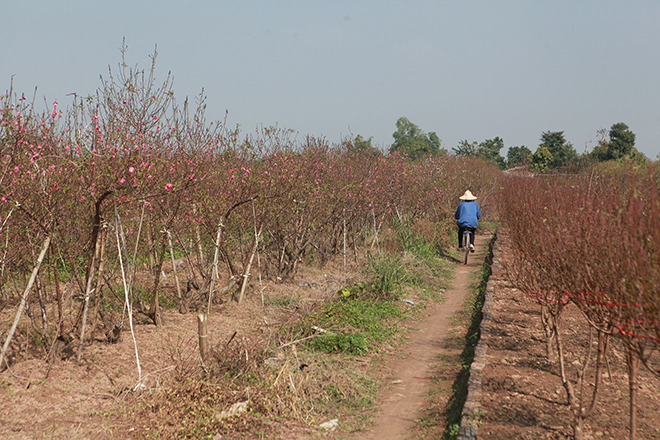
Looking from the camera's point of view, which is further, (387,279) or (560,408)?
(387,279)

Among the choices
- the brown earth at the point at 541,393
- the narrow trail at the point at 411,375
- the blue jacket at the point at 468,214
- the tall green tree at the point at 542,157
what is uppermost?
the tall green tree at the point at 542,157

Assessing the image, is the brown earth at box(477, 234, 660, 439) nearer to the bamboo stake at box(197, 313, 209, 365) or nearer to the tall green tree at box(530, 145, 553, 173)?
the bamboo stake at box(197, 313, 209, 365)

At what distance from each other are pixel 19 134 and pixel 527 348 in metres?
5.95

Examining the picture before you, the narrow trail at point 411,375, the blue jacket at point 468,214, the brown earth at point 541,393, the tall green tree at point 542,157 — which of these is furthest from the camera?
the tall green tree at point 542,157

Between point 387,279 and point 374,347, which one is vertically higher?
point 387,279

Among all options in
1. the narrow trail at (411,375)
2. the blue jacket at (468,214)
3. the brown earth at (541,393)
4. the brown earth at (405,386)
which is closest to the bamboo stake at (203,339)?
the brown earth at (405,386)

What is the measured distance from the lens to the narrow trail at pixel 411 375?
4.54 meters

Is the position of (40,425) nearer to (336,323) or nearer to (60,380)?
(60,380)

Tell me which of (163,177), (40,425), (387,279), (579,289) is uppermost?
(163,177)

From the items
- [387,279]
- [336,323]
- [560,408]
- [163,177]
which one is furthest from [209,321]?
[560,408]

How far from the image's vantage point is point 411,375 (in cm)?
572

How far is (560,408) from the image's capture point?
14.4ft

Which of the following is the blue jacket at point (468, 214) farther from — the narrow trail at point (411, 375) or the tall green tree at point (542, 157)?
the tall green tree at point (542, 157)

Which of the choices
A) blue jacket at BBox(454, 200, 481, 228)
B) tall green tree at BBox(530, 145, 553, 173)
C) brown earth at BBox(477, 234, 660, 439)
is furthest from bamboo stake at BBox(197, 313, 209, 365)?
tall green tree at BBox(530, 145, 553, 173)
